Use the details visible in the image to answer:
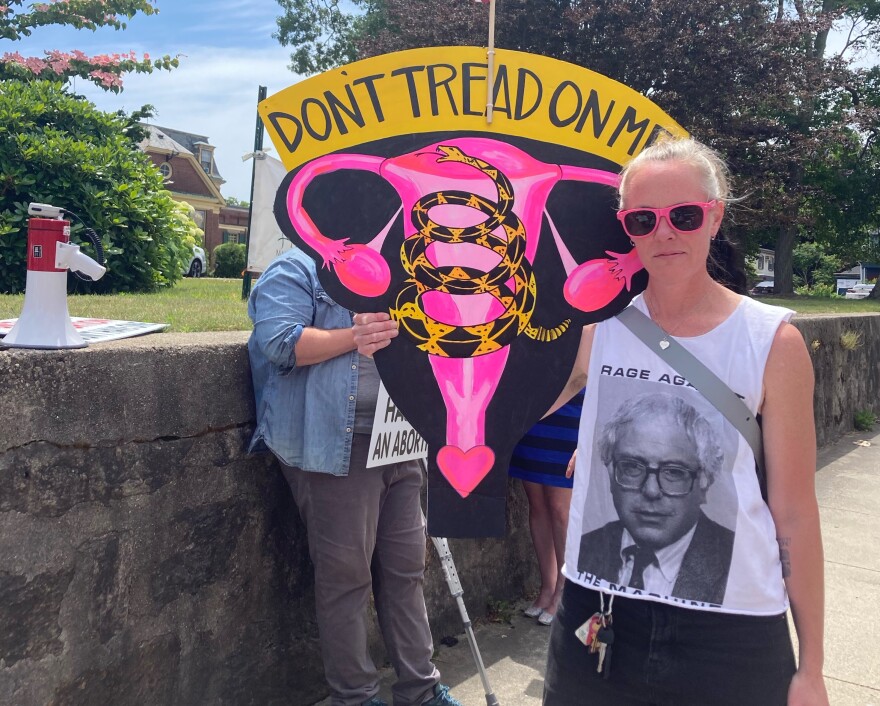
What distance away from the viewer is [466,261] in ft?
6.46

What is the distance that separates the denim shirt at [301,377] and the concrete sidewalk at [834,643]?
3.76ft

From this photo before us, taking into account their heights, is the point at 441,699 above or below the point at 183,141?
below

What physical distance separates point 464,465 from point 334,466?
2.56ft

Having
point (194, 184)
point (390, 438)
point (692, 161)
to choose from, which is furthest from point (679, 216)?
point (194, 184)

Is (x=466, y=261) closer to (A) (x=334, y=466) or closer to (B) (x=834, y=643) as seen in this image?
(A) (x=334, y=466)

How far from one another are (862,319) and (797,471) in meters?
9.05

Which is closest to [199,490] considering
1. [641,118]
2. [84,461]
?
[84,461]

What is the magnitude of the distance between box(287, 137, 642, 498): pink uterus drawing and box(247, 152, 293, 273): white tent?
4.32 metres

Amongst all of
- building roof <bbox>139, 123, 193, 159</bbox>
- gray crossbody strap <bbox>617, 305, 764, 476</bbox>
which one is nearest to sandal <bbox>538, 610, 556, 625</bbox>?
gray crossbody strap <bbox>617, 305, 764, 476</bbox>

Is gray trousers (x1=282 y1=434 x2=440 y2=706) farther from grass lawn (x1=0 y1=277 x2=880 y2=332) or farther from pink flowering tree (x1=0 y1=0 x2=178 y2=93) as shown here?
pink flowering tree (x1=0 y1=0 x2=178 y2=93)

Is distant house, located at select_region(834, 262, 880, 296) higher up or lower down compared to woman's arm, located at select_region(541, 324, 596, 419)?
higher up

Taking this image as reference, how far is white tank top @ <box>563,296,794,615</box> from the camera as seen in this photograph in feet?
5.35

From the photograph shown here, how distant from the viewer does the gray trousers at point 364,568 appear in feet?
8.77

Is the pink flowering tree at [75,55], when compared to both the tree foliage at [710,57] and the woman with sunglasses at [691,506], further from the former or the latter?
the woman with sunglasses at [691,506]
